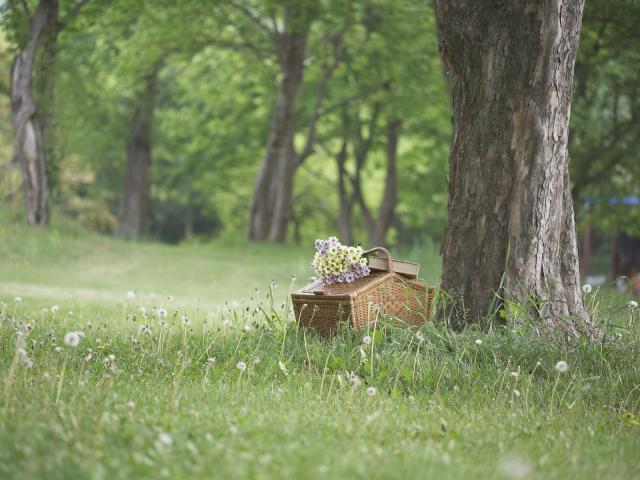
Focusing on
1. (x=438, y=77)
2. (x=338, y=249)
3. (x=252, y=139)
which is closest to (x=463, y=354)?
(x=338, y=249)

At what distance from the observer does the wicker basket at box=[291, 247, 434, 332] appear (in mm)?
6160

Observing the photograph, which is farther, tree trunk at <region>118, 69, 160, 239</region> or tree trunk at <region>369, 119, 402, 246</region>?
tree trunk at <region>118, 69, 160, 239</region>

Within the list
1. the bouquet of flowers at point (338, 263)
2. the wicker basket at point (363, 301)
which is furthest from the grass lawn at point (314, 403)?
the bouquet of flowers at point (338, 263)

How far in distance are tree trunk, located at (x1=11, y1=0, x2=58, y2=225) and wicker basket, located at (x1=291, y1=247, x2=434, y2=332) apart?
38.5 ft

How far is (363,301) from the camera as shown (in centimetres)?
625

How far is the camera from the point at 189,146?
3017 centimetres

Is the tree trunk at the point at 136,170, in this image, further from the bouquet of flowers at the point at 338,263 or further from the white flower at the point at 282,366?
the white flower at the point at 282,366

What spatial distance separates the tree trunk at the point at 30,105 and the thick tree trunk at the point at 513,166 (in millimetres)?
12413

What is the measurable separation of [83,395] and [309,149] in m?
19.7

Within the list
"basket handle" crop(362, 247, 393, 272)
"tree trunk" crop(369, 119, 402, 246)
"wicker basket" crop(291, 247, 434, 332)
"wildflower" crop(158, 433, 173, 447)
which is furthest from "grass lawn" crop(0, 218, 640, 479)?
"tree trunk" crop(369, 119, 402, 246)

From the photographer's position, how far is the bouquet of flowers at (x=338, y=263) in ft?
21.7

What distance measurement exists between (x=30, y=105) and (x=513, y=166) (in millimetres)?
13025

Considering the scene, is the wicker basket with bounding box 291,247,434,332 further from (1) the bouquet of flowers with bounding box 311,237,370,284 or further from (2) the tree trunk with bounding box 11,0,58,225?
(2) the tree trunk with bounding box 11,0,58,225

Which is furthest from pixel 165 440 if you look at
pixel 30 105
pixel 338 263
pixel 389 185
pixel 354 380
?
pixel 389 185
